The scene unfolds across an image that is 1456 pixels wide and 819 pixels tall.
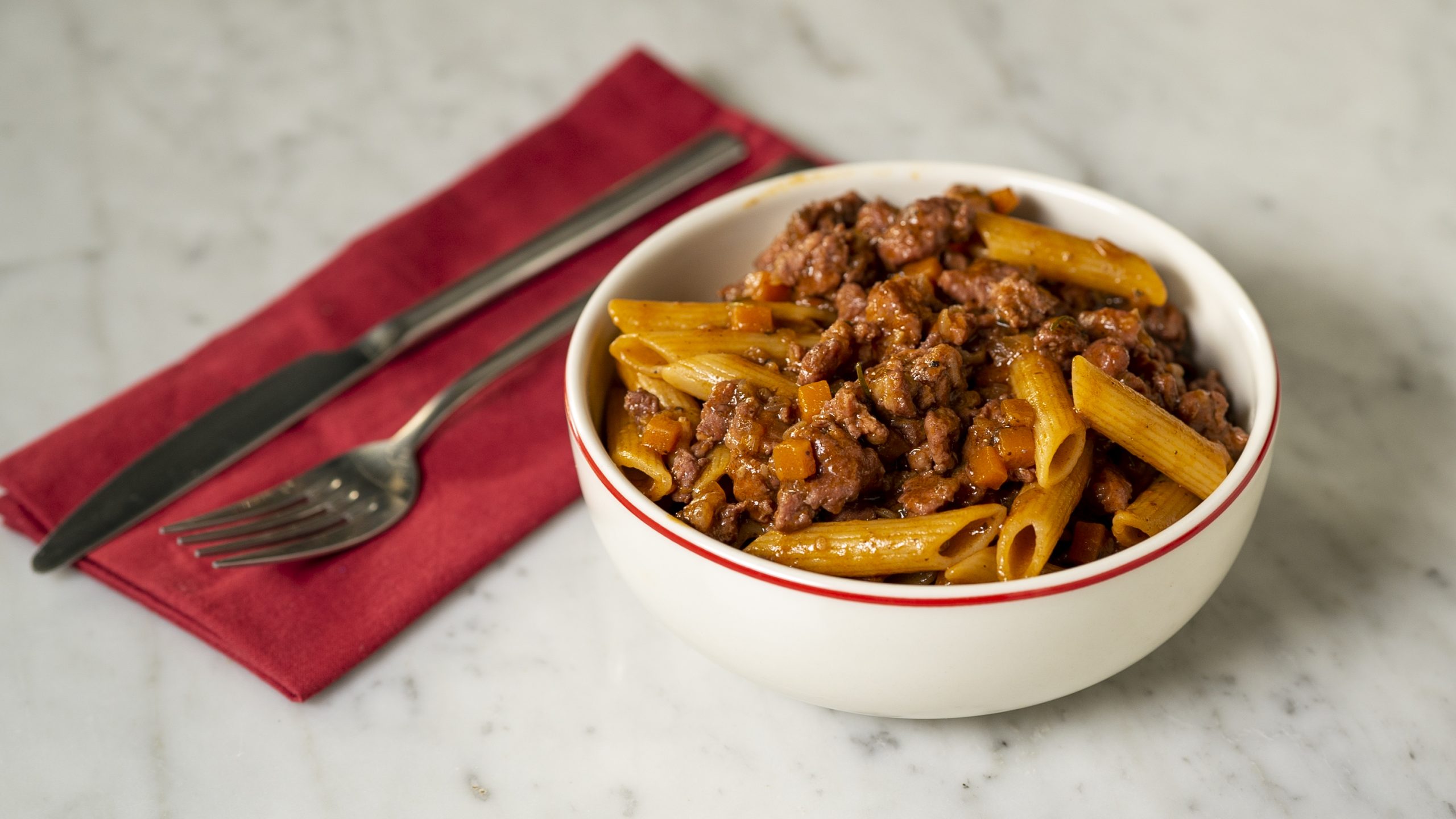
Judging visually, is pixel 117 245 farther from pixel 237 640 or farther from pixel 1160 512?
pixel 1160 512

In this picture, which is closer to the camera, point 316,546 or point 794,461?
point 794,461

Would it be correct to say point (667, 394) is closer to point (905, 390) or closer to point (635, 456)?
point (635, 456)

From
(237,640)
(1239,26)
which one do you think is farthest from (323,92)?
(1239,26)

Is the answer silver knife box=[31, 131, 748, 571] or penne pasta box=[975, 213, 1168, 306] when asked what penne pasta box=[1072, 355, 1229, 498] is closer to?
penne pasta box=[975, 213, 1168, 306]

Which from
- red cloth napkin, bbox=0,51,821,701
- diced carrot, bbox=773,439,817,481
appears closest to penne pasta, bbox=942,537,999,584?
diced carrot, bbox=773,439,817,481

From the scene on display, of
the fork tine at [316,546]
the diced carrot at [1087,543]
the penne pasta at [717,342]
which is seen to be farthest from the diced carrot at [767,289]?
the fork tine at [316,546]

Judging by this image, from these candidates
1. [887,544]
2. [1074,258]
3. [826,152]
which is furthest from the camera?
[826,152]

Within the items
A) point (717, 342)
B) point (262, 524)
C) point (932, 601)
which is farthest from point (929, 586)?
point (262, 524)

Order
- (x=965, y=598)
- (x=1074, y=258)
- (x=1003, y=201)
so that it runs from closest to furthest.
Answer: (x=965, y=598)
(x=1074, y=258)
(x=1003, y=201)
